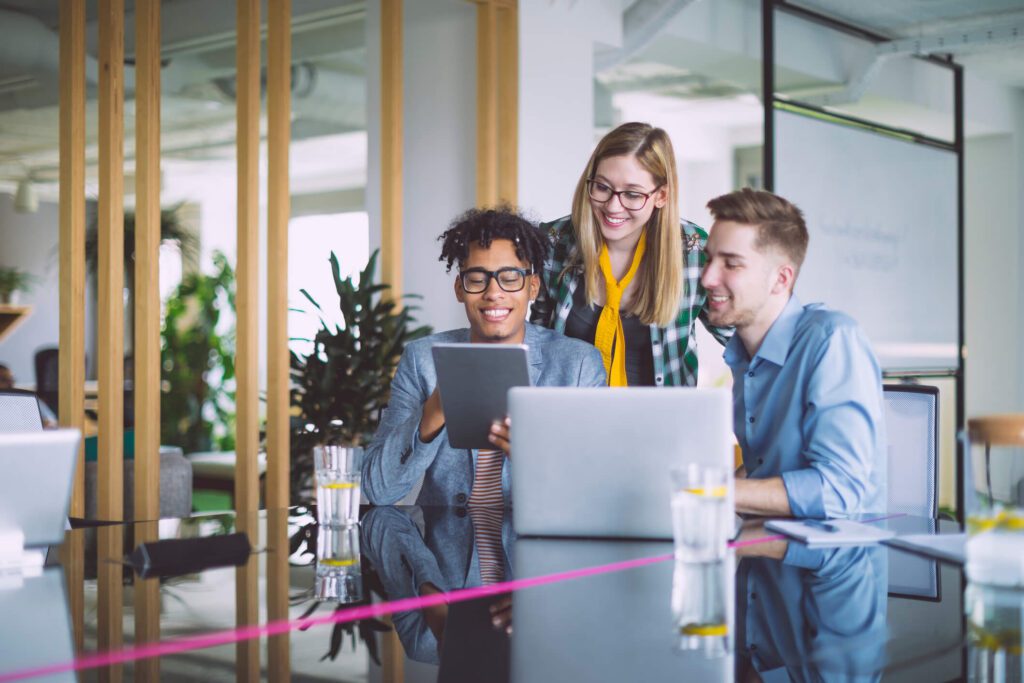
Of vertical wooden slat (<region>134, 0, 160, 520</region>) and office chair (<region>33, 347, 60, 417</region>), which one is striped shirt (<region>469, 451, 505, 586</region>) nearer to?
vertical wooden slat (<region>134, 0, 160, 520</region>)

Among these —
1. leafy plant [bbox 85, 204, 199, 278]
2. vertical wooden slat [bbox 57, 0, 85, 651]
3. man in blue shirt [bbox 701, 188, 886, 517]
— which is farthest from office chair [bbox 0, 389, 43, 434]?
leafy plant [bbox 85, 204, 199, 278]

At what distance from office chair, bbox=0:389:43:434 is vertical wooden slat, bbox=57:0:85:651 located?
126cm

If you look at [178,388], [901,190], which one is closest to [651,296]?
[901,190]

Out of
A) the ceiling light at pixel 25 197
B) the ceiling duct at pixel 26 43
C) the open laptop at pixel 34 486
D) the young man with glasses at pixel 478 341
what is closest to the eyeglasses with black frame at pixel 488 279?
the young man with glasses at pixel 478 341

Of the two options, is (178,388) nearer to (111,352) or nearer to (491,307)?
(111,352)

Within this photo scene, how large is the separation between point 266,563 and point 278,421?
8.73ft

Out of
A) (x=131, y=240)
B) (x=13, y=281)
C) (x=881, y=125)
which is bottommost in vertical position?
(x=13, y=281)

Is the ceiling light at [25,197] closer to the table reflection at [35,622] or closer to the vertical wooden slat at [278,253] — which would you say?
the vertical wooden slat at [278,253]

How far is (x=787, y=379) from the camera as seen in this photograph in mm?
2277

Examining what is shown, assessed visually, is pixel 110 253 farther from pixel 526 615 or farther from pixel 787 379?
pixel 526 615

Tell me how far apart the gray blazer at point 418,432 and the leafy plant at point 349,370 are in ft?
6.48

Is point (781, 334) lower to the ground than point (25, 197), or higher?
lower

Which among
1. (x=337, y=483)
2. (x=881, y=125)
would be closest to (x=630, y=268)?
(x=337, y=483)

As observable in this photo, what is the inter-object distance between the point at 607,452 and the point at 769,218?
2.67 ft
